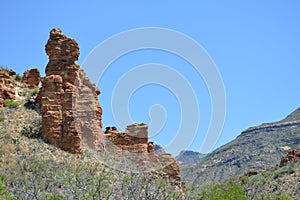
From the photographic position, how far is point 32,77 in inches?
1714

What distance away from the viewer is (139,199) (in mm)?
22469

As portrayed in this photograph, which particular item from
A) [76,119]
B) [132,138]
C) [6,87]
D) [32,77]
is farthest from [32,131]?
[32,77]

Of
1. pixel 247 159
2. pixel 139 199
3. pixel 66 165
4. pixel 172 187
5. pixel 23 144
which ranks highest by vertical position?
pixel 247 159

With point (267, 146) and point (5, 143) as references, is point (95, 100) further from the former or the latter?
point (267, 146)

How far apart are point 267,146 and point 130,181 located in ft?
216

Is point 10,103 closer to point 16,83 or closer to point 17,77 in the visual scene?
point 16,83

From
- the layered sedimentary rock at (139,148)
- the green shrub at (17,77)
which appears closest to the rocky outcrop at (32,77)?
the green shrub at (17,77)

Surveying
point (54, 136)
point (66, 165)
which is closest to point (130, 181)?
point (66, 165)

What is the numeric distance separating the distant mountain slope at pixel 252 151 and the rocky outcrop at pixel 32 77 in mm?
34433

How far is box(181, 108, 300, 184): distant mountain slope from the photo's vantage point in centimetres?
7750

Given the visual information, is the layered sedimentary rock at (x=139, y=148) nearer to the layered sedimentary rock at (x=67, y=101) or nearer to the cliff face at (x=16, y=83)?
the layered sedimentary rock at (x=67, y=101)

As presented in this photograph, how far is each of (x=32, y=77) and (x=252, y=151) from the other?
173 ft

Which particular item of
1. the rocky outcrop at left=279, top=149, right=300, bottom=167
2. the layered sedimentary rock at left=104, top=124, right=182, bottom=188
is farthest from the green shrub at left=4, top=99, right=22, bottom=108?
the rocky outcrop at left=279, top=149, right=300, bottom=167

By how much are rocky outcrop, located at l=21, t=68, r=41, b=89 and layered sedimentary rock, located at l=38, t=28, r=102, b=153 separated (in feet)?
28.0
